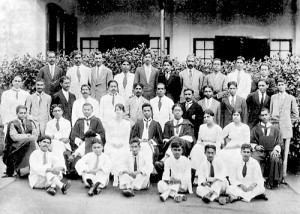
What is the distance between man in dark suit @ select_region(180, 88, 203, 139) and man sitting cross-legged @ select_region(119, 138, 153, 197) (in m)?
1.47

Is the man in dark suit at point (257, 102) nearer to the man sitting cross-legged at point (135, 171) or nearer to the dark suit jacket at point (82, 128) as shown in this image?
the man sitting cross-legged at point (135, 171)

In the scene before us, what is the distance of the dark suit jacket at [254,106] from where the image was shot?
8836 mm

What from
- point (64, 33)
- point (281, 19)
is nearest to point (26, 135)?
point (64, 33)

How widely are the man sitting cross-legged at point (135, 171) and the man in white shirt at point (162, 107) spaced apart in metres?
1.37

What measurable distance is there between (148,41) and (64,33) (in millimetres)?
2592

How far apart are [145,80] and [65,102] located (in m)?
1.64

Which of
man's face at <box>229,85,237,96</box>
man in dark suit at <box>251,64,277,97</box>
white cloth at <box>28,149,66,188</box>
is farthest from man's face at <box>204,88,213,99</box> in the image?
white cloth at <box>28,149,66,188</box>

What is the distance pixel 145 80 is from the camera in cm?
963

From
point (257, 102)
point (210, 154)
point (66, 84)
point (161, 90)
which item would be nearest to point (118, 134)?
point (161, 90)

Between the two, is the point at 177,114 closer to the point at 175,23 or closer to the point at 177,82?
the point at 177,82

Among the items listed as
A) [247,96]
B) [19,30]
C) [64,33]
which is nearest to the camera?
[247,96]

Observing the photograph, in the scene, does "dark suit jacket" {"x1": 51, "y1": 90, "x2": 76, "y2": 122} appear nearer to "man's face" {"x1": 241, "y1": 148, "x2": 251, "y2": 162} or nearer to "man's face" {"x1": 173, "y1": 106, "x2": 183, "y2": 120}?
"man's face" {"x1": 173, "y1": 106, "x2": 183, "y2": 120}

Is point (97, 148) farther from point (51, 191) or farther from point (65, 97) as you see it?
point (65, 97)

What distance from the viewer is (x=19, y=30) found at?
12555 millimetres
